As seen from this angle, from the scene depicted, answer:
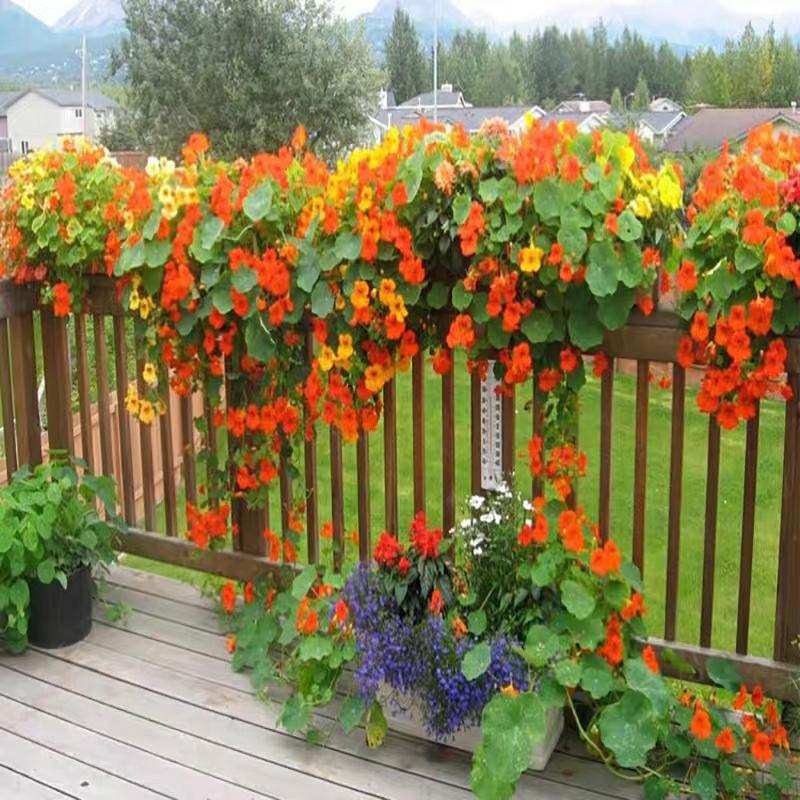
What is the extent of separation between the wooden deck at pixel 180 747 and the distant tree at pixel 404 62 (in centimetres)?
4799

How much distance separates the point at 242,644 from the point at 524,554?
796 mm

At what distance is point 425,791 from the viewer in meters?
2.04

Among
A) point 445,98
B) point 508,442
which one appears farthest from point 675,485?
point 445,98

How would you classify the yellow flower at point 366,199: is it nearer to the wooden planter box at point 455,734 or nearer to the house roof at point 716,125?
the wooden planter box at point 455,734

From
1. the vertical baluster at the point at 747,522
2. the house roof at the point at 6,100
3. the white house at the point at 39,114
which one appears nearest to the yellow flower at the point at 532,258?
the vertical baluster at the point at 747,522

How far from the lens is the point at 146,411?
2680 millimetres

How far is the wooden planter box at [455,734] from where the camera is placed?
2092 mm

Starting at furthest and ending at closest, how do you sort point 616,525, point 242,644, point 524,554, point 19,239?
1. point 616,525
2. point 19,239
3. point 242,644
4. point 524,554

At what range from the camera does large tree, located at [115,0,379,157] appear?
16.2 metres

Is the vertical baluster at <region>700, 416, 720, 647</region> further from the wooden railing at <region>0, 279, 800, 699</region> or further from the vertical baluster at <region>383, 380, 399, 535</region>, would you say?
the vertical baluster at <region>383, 380, 399, 535</region>

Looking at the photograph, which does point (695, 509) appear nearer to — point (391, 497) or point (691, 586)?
point (691, 586)

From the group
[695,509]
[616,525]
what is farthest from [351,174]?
[695,509]

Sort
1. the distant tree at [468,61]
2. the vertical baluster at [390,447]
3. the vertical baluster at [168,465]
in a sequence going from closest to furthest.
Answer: the vertical baluster at [390,447], the vertical baluster at [168,465], the distant tree at [468,61]

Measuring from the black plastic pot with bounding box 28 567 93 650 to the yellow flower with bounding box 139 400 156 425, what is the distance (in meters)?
0.40
